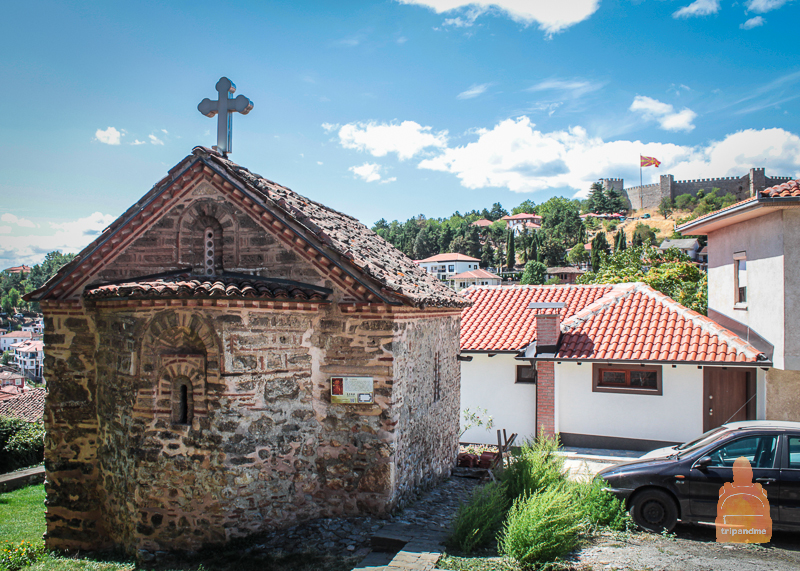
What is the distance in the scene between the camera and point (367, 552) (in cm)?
669

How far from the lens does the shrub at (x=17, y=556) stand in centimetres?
729

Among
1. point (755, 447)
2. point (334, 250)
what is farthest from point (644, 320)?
point (334, 250)

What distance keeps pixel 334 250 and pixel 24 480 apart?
1634 centimetres

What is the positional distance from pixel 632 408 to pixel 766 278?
455cm

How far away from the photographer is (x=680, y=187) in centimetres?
11194

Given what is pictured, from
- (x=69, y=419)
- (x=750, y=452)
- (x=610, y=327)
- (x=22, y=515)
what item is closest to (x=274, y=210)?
(x=69, y=419)

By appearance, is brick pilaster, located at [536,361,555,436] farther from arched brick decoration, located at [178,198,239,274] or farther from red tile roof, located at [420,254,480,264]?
red tile roof, located at [420,254,480,264]

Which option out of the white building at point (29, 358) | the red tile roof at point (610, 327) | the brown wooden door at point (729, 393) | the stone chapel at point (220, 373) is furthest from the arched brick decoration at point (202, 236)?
the white building at point (29, 358)

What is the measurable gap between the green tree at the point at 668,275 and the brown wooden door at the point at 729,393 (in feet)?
26.1

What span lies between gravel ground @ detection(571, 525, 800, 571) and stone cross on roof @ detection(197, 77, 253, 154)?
27.6 ft

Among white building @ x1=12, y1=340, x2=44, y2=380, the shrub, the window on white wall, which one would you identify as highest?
the window on white wall

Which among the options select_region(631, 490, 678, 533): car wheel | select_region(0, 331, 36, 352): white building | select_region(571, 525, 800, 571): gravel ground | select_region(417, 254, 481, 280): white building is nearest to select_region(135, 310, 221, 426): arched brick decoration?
select_region(571, 525, 800, 571): gravel ground

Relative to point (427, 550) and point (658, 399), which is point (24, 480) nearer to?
point (427, 550)

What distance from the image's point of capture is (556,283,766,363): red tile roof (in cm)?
1278
